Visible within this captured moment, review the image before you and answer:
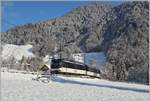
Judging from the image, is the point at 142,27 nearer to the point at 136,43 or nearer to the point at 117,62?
the point at 136,43

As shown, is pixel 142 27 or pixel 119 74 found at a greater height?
pixel 142 27

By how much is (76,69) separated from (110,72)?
3230 cm

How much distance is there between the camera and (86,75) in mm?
56000

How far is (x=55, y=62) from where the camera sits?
52969 mm

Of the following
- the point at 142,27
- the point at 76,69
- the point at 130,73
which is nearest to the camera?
the point at 76,69

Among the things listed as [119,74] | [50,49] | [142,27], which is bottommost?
[119,74]

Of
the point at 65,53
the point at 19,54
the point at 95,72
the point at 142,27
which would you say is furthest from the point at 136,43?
the point at 95,72

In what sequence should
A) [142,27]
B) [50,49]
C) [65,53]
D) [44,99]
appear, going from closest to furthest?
[44,99]
[65,53]
[50,49]
[142,27]

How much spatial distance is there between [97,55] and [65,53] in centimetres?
5136

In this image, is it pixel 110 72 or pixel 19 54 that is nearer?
pixel 110 72

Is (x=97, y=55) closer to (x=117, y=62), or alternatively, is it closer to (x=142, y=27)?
(x=142, y=27)

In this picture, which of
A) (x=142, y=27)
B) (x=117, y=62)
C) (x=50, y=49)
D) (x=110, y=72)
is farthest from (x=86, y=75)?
(x=142, y=27)

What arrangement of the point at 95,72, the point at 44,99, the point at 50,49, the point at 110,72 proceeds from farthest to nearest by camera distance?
the point at 50,49 < the point at 110,72 < the point at 95,72 < the point at 44,99

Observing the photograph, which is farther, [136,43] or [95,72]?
[136,43]
